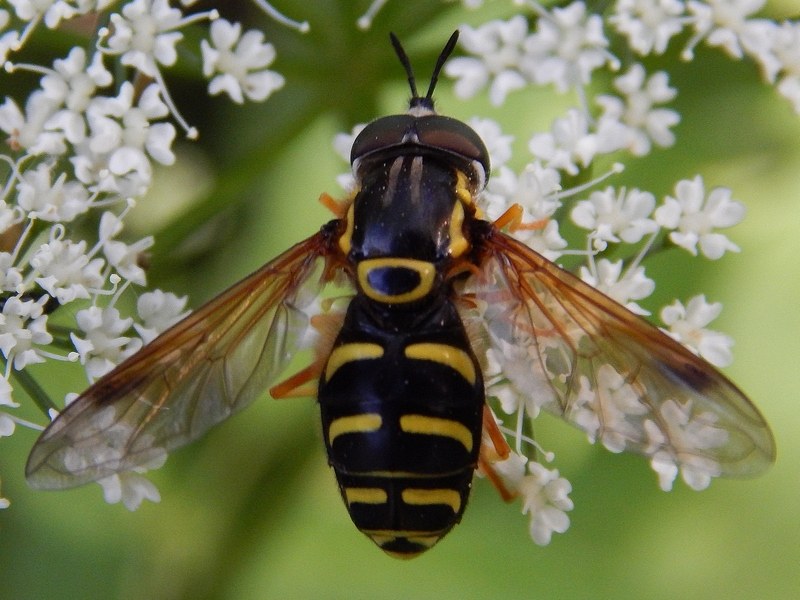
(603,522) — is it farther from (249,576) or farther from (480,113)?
(480,113)

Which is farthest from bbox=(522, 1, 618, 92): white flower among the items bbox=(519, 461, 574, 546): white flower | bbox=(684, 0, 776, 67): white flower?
bbox=(519, 461, 574, 546): white flower

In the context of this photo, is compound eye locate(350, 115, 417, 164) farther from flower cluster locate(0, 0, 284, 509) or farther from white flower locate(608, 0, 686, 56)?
white flower locate(608, 0, 686, 56)

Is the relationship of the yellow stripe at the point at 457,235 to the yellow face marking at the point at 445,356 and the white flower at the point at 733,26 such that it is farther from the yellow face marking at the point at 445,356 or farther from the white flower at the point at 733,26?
the white flower at the point at 733,26

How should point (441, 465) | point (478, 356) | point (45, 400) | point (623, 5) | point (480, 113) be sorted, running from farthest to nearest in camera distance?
point (480, 113)
point (623, 5)
point (45, 400)
point (478, 356)
point (441, 465)

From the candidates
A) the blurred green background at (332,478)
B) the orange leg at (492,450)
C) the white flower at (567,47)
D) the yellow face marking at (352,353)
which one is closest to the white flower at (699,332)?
the blurred green background at (332,478)

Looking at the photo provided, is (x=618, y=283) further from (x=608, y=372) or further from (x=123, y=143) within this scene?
(x=123, y=143)

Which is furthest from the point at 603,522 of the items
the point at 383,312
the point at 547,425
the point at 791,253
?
the point at 383,312
